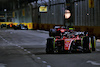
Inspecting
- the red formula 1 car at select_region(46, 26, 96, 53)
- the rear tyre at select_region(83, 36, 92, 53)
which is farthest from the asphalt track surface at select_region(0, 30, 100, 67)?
the red formula 1 car at select_region(46, 26, 96, 53)

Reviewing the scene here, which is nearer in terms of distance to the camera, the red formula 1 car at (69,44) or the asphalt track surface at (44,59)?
the asphalt track surface at (44,59)

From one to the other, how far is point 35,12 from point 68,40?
69727 millimetres

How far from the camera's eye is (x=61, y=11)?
61.4 metres

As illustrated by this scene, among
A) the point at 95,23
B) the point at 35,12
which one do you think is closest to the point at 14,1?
the point at 35,12

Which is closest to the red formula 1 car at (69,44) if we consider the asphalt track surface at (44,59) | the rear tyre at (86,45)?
the rear tyre at (86,45)

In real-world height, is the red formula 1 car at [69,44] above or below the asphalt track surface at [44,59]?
above

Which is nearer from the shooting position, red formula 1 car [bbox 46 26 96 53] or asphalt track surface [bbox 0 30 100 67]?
asphalt track surface [bbox 0 30 100 67]

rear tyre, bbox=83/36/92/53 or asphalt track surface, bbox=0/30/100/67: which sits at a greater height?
rear tyre, bbox=83/36/92/53

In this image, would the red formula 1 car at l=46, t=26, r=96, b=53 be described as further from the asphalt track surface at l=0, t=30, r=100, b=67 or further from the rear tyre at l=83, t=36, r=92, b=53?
the asphalt track surface at l=0, t=30, r=100, b=67

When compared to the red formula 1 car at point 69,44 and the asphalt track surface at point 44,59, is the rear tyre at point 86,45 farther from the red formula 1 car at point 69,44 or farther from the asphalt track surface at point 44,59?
the asphalt track surface at point 44,59

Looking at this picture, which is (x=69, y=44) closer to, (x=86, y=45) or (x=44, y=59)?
(x=86, y=45)

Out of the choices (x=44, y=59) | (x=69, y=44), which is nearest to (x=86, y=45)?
(x=69, y=44)

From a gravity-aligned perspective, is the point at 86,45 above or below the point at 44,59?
above

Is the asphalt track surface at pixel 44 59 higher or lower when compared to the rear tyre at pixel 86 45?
lower
